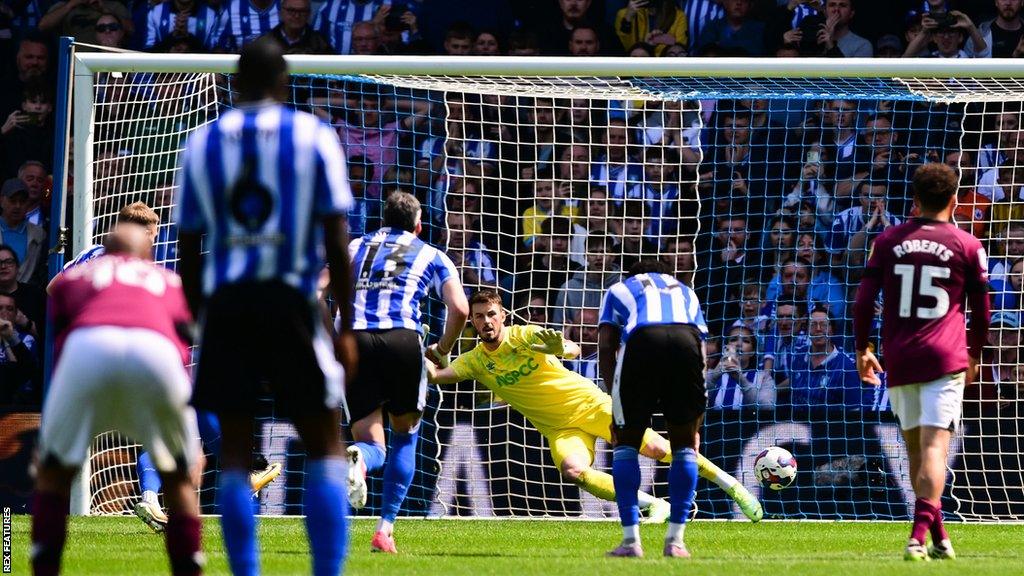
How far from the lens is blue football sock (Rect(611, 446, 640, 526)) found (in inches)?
289

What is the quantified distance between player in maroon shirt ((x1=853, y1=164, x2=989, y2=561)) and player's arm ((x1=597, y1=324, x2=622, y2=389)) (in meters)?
1.22

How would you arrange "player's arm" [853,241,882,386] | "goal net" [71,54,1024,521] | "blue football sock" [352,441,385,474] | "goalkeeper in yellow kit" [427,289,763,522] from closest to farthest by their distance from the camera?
"player's arm" [853,241,882,386]
"blue football sock" [352,441,385,474]
"goalkeeper in yellow kit" [427,289,763,522]
"goal net" [71,54,1024,521]

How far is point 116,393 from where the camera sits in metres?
4.52

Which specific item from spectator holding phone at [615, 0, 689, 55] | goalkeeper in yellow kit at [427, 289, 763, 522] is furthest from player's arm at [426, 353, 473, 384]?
spectator holding phone at [615, 0, 689, 55]

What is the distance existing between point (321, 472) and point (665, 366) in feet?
10.2

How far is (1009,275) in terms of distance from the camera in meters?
11.5

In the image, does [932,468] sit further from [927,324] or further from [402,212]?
[402,212]

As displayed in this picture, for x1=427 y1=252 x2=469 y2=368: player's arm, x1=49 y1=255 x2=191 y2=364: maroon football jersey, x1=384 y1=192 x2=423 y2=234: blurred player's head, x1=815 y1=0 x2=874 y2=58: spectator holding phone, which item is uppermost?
x1=815 y1=0 x2=874 y2=58: spectator holding phone

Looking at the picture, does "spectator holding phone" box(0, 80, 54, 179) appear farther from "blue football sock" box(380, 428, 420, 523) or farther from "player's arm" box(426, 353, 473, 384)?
"blue football sock" box(380, 428, 420, 523)

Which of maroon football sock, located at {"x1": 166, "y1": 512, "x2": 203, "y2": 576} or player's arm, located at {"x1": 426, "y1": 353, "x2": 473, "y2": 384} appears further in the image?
player's arm, located at {"x1": 426, "y1": 353, "x2": 473, "y2": 384}

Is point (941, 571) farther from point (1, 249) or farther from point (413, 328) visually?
point (1, 249)

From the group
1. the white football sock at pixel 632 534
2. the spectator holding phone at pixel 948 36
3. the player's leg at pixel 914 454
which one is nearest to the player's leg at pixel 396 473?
the white football sock at pixel 632 534

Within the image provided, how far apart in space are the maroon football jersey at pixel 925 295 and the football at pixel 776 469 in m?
2.85

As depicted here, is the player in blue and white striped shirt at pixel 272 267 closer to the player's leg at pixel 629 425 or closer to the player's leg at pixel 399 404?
the player's leg at pixel 629 425
